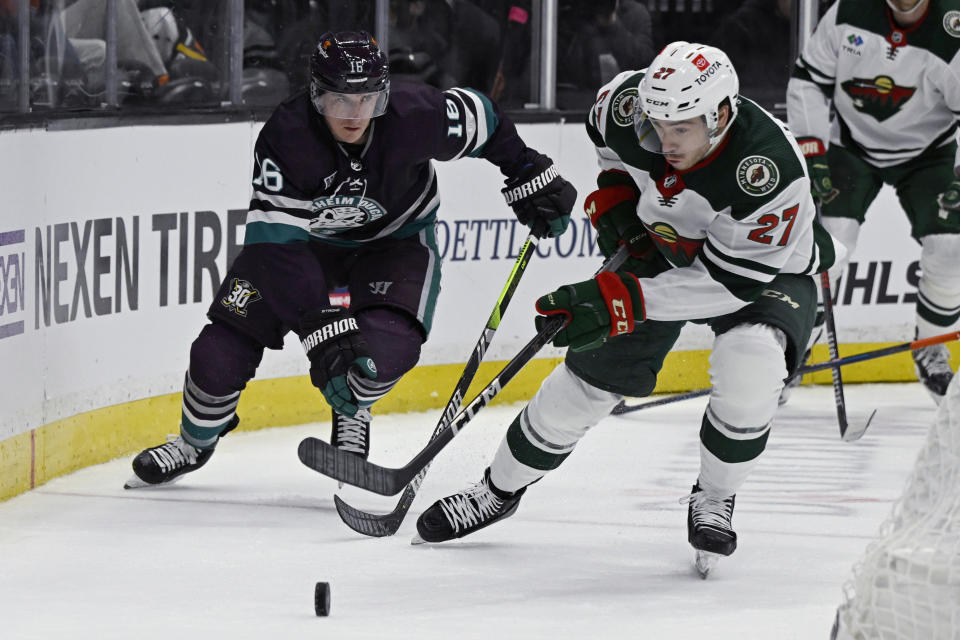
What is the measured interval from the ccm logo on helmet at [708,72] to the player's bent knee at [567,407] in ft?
2.17

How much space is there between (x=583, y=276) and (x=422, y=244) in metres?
1.50

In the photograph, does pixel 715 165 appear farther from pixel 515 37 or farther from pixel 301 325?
pixel 515 37

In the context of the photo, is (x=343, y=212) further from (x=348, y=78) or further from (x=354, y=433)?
(x=354, y=433)

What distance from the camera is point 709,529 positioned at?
10.3ft

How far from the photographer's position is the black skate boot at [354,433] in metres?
3.81

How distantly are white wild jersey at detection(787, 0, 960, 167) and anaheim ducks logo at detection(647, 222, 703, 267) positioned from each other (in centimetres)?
170

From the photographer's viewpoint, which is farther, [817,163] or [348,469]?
[817,163]

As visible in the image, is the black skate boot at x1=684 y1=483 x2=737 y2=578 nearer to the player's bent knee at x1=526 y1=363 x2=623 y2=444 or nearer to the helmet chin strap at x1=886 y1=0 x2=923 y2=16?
the player's bent knee at x1=526 y1=363 x2=623 y2=444

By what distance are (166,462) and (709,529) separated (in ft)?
4.68

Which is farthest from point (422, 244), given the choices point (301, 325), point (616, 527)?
point (616, 527)

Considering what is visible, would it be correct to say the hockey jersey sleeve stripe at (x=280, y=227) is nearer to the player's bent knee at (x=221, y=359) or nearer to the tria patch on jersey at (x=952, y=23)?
the player's bent knee at (x=221, y=359)

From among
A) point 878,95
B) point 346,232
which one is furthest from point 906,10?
point 346,232

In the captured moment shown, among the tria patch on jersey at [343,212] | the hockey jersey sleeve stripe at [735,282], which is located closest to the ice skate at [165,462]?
the tria patch on jersey at [343,212]

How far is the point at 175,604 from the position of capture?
2.88 meters
